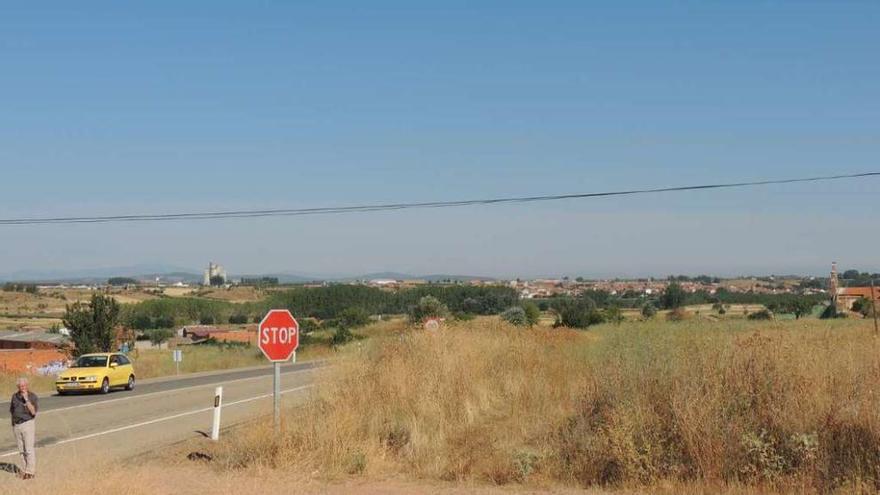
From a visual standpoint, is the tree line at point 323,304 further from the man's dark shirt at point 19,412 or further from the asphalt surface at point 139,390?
the man's dark shirt at point 19,412

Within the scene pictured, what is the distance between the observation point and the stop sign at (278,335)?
50.0ft

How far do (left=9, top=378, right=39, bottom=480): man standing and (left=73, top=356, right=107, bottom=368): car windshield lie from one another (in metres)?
19.7

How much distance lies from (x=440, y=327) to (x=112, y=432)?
8.85 meters

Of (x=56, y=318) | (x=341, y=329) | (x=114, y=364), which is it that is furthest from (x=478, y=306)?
(x=56, y=318)

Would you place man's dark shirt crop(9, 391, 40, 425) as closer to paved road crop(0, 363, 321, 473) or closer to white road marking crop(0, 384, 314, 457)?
paved road crop(0, 363, 321, 473)

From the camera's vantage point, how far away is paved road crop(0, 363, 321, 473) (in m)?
18.1


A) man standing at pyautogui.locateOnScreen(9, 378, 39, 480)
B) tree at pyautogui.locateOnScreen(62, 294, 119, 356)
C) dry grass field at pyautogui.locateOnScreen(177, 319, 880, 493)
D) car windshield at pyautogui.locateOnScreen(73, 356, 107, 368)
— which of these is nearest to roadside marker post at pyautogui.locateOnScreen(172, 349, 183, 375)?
tree at pyautogui.locateOnScreen(62, 294, 119, 356)

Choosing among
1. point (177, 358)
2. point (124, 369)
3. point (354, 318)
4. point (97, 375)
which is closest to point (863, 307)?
point (177, 358)

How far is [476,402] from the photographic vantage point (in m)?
17.5

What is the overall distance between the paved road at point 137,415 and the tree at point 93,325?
39.4 ft

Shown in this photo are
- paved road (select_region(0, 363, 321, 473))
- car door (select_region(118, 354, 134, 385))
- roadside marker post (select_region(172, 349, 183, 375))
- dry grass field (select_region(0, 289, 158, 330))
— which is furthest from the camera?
dry grass field (select_region(0, 289, 158, 330))

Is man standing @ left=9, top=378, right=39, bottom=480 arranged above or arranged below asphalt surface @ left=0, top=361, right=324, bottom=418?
above

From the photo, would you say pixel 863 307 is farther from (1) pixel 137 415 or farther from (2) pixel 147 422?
(2) pixel 147 422

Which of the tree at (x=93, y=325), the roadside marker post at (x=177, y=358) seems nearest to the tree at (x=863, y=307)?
the roadside marker post at (x=177, y=358)
